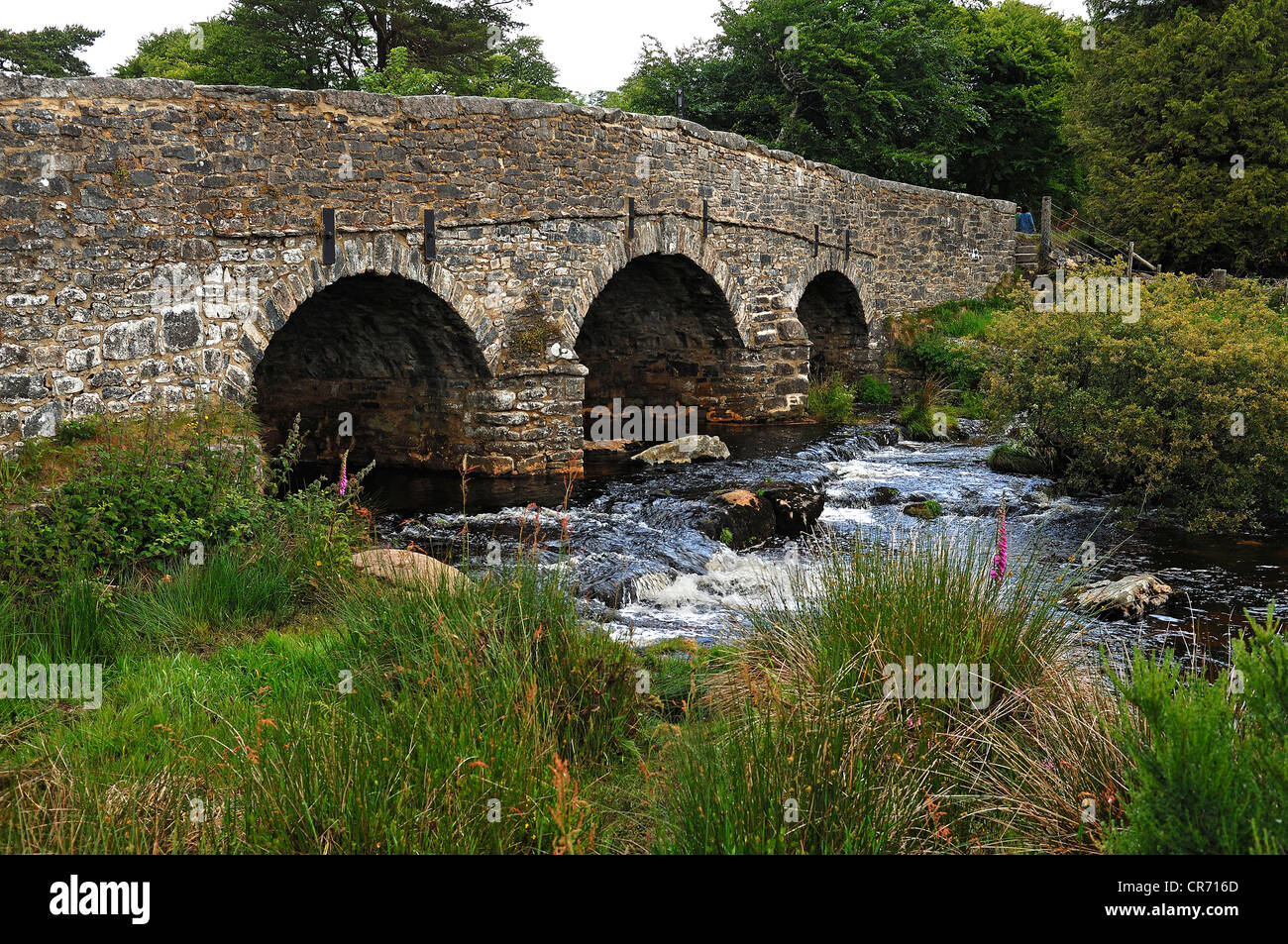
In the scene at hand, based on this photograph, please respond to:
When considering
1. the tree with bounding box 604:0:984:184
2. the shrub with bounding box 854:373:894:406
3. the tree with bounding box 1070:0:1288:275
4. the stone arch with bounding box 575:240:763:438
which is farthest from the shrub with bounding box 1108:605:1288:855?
the tree with bounding box 1070:0:1288:275

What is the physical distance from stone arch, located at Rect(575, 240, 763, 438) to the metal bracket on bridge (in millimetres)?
6271

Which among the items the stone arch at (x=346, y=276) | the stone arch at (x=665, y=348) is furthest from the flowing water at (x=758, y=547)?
the stone arch at (x=665, y=348)

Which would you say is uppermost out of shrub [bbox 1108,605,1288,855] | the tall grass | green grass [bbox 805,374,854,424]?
green grass [bbox 805,374,854,424]

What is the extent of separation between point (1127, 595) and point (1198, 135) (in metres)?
21.0

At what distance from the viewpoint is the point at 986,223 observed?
23672mm

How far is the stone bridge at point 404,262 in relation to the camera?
789 centimetres

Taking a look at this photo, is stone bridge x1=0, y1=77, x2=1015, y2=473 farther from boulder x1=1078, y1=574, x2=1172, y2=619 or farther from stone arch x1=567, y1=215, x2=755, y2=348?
boulder x1=1078, y1=574, x2=1172, y2=619

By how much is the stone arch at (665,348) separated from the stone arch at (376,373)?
3.70 metres

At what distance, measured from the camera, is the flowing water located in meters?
7.52

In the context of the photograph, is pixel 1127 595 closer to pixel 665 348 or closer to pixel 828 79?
pixel 665 348

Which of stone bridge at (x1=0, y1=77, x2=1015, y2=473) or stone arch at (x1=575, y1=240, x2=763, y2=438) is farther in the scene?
stone arch at (x1=575, y1=240, x2=763, y2=438)

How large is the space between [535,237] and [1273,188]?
19.9 m

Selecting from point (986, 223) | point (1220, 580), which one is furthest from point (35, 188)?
point (986, 223)
